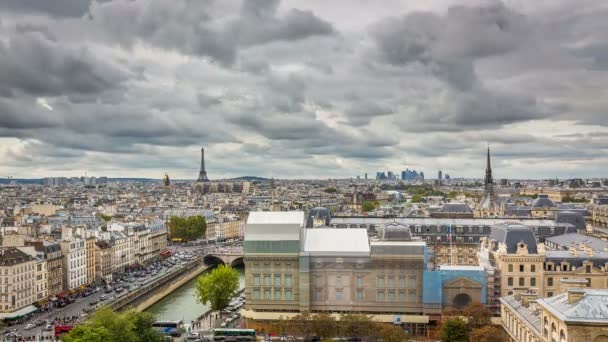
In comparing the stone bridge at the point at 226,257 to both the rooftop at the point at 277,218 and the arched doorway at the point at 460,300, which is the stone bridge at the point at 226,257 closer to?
the rooftop at the point at 277,218

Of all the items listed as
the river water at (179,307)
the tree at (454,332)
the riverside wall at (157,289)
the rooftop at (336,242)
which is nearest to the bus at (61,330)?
the riverside wall at (157,289)

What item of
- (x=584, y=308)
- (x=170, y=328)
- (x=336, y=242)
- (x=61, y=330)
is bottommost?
(x=170, y=328)

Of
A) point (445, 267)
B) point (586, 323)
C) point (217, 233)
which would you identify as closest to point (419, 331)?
point (445, 267)

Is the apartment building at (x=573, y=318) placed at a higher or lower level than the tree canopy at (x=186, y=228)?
higher

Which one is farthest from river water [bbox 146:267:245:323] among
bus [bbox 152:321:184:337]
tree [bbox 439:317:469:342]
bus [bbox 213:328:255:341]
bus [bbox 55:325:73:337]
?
tree [bbox 439:317:469:342]

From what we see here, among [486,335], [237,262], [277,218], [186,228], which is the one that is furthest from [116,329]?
[186,228]

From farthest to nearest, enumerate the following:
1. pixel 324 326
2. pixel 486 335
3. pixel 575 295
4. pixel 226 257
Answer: pixel 226 257 < pixel 324 326 < pixel 486 335 < pixel 575 295

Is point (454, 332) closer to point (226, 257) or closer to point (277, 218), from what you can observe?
point (277, 218)
